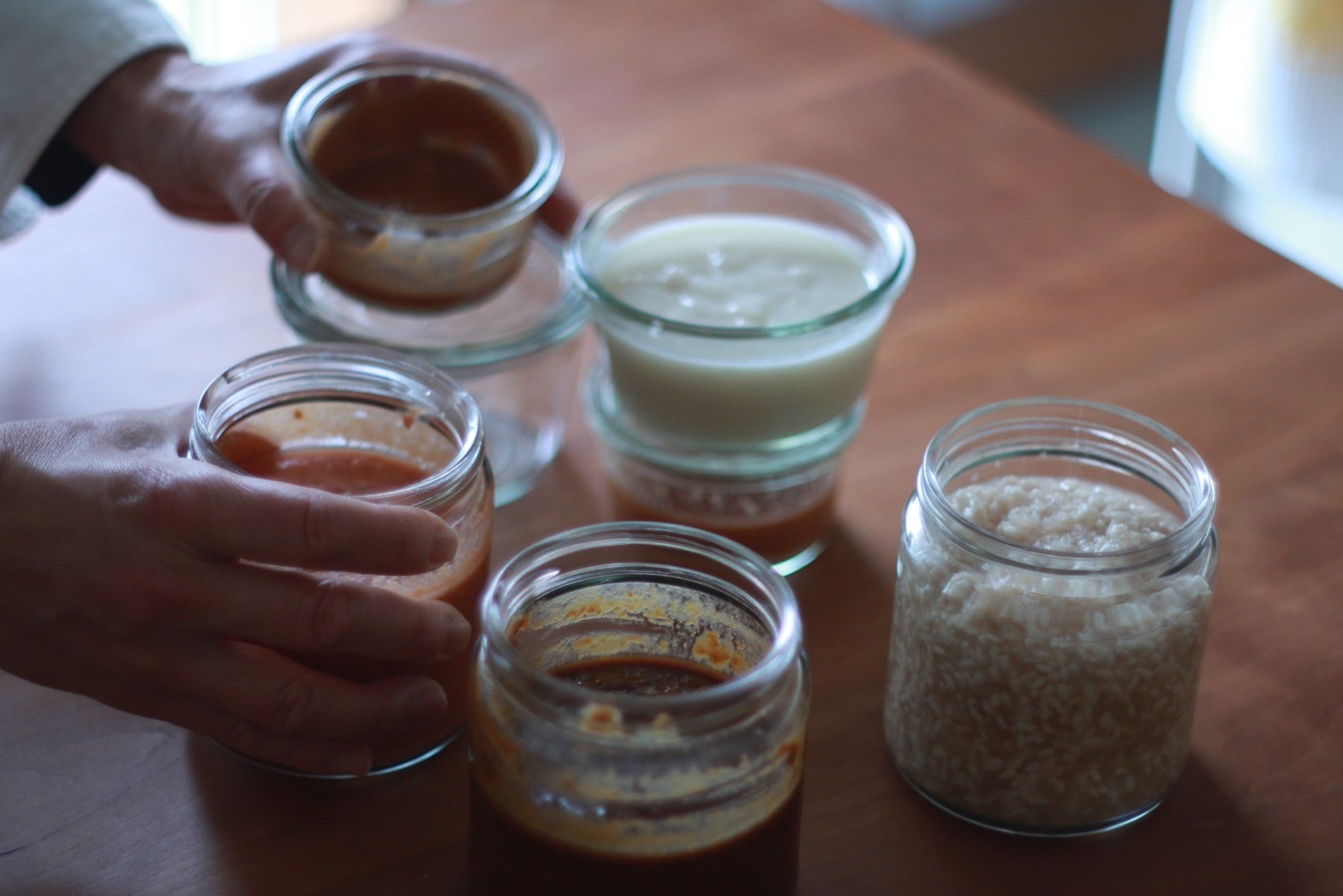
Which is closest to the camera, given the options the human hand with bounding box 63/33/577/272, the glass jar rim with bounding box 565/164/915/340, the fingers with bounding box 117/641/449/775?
the fingers with bounding box 117/641/449/775

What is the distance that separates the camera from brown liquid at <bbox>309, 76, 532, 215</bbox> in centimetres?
92

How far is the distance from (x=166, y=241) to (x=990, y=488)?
784mm

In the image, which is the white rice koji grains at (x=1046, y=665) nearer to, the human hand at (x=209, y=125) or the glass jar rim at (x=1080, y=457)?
the glass jar rim at (x=1080, y=457)

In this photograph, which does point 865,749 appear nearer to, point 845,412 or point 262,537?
point 845,412

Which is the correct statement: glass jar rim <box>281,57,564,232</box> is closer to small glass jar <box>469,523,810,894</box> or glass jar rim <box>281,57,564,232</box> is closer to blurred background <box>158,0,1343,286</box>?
small glass jar <box>469,523,810,894</box>

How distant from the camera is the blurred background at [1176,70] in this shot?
221cm

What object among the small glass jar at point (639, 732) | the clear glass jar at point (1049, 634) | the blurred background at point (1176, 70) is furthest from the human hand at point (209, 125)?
the blurred background at point (1176, 70)

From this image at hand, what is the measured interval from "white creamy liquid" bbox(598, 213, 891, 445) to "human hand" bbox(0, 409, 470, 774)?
9.7 inches

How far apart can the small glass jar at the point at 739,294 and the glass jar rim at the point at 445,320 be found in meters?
0.06

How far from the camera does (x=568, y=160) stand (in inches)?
50.6

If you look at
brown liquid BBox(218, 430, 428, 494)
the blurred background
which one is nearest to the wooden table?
brown liquid BBox(218, 430, 428, 494)

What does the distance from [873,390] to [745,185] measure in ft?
0.61

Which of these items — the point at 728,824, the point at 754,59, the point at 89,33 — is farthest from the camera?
the point at 754,59

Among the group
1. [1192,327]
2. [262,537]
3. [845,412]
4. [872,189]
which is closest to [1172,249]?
[1192,327]
